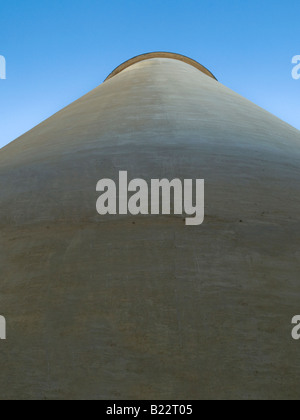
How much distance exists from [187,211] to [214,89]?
5.50 meters

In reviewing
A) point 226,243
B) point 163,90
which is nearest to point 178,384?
point 226,243

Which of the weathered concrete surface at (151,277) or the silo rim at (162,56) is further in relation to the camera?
the silo rim at (162,56)

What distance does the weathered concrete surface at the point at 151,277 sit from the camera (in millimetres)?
2480

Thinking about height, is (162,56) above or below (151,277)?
above

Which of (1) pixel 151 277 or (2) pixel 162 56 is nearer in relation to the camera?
(1) pixel 151 277

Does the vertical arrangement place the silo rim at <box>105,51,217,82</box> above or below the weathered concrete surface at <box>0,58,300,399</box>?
above

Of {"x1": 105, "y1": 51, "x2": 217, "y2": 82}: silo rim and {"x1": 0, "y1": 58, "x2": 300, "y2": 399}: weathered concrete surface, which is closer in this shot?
{"x1": 0, "y1": 58, "x2": 300, "y2": 399}: weathered concrete surface

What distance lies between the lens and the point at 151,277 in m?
3.01

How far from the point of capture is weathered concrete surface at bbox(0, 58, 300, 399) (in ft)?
8.14

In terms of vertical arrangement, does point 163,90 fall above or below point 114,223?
above

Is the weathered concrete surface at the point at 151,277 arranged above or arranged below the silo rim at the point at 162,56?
below
